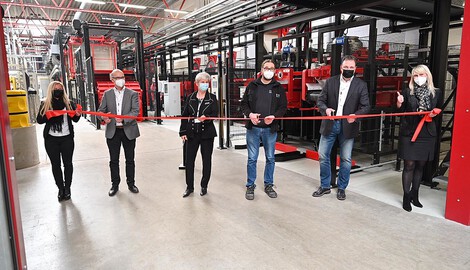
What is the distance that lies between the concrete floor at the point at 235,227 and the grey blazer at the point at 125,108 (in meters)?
0.83

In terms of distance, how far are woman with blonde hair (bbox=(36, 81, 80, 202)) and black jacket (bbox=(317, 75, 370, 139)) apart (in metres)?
2.97

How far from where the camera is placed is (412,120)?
3.54m

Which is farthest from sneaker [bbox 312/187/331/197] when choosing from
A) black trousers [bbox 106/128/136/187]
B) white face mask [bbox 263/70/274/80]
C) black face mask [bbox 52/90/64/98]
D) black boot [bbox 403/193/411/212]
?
black face mask [bbox 52/90/64/98]

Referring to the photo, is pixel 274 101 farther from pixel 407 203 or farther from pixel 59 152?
pixel 59 152

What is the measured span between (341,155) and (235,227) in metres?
1.64

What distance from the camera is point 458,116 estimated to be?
10.3 feet

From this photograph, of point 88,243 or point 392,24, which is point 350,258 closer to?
point 88,243

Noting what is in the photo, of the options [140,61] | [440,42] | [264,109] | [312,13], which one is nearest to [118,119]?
[264,109]

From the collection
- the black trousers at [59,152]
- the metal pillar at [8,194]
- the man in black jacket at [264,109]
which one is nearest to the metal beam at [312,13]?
the man in black jacket at [264,109]

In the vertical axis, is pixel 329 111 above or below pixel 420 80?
below

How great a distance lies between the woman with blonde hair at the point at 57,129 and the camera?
3.79 m

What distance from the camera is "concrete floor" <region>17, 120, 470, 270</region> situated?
8.58 feet

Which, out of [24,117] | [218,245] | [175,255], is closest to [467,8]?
[218,245]

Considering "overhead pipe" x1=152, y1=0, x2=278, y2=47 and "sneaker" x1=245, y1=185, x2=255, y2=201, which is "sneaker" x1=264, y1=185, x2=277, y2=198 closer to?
"sneaker" x1=245, y1=185, x2=255, y2=201
